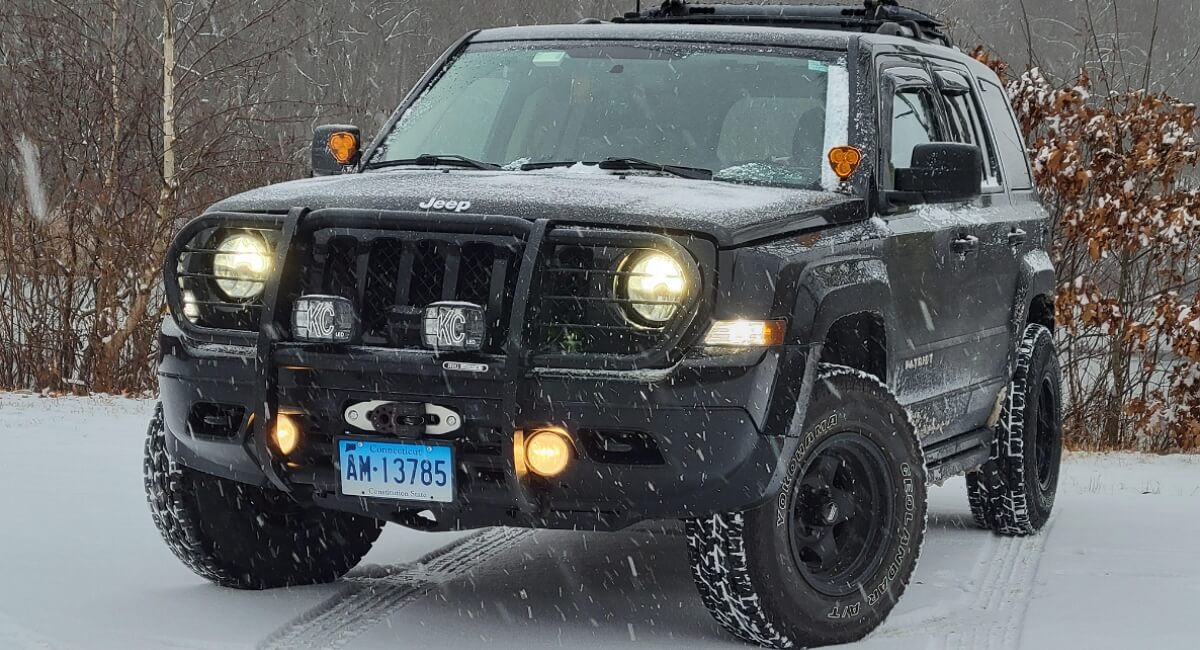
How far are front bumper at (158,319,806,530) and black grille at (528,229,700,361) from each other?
115 mm

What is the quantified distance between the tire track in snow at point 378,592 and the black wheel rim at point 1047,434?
2528 mm

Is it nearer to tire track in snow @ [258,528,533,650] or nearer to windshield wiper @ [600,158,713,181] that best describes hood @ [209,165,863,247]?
windshield wiper @ [600,158,713,181]

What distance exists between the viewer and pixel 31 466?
25.6 ft

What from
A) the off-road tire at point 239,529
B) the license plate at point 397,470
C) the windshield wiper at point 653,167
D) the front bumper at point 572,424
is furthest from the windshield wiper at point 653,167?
the off-road tire at point 239,529

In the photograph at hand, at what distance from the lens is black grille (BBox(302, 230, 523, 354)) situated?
454cm

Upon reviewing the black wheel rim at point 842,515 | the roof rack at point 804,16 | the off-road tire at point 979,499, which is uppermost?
the roof rack at point 804,16

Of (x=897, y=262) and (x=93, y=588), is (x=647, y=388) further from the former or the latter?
(x=93, y=588)

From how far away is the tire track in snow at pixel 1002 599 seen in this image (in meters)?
5.02

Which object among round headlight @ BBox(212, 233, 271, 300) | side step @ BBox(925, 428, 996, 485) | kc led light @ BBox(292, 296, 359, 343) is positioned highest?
round headlight @ BBox(212, 233, 271, 300)

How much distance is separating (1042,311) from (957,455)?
4.77 feet

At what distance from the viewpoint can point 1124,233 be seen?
41.3ft

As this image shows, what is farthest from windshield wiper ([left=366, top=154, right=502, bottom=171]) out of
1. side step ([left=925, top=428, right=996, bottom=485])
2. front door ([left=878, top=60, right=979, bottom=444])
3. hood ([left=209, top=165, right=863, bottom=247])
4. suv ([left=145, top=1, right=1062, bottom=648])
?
side step ([left=925, top=428, right=996, bottom=485])

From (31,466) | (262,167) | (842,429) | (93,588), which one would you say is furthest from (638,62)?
(262,167)

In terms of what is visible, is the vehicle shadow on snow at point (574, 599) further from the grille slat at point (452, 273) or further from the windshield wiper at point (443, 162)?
the windshield wiper at point (443, 162)
